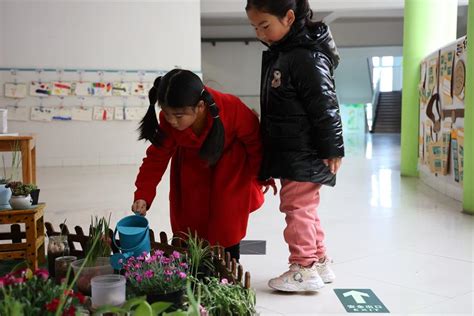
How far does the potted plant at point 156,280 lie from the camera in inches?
51.7

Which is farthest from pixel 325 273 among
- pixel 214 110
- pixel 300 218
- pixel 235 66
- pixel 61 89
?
pixel 235 66

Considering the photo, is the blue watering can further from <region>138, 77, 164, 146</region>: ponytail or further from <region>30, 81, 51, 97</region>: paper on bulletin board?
<region>30, 81, 51, 97</region>: paper on bulletin board

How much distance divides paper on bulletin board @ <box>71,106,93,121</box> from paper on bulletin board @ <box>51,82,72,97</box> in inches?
9.3

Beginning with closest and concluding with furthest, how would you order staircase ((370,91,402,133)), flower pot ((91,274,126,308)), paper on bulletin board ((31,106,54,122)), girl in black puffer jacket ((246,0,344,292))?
flower pot ((91,274,126,308)) < girl in black puffer jacket ((246,0,344,292)) < paper on bulletin board ((31,106,54,122)) < staircase ((370,91,402,133))

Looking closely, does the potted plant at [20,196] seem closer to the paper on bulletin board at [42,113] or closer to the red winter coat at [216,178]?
the red winter coat at [216,178]

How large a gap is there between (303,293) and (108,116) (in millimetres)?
5797

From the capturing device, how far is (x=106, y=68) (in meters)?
7.29

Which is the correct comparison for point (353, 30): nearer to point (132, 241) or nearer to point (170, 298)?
point (132, 241)

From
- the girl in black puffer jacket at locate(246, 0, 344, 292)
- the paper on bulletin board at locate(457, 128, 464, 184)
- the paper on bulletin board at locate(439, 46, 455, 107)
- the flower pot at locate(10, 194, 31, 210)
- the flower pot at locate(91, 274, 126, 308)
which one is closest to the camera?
the flower pot at locate(91, 274, 126, 308)

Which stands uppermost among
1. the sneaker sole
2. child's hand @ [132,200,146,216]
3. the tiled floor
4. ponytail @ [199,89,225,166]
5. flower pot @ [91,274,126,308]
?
ponytail @ [199,89,225,166]

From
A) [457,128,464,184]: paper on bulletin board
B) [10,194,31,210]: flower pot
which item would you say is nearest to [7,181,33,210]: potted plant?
[10,194,31,210]: flower pot

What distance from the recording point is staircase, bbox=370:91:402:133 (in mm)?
16839

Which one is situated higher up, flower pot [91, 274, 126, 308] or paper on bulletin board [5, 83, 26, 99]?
paper on bulletin board [5, 83, 26, 99]

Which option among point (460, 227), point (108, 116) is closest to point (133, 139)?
point (108, 116)
